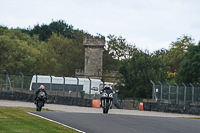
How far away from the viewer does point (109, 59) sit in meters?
98.5

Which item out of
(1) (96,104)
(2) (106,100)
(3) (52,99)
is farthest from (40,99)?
(3) (52,99)

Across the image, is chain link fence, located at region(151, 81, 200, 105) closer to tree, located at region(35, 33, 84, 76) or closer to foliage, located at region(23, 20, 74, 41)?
tree, located at region(35, 33, 84, 76)

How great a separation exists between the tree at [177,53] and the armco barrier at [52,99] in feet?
187

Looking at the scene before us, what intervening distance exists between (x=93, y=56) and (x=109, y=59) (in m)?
10.6

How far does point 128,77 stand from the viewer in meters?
61.9

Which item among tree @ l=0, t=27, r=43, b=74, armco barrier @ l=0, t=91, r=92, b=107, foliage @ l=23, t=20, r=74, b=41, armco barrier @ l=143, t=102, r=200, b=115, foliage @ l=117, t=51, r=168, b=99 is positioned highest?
foliage @ l=23, t=20, r=74, b=41

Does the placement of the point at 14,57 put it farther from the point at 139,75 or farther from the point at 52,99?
the point at 52,99

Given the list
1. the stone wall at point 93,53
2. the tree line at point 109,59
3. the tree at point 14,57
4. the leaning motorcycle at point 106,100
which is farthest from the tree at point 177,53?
the leaning motorcycle at point 106,100

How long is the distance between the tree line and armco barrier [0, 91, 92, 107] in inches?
803

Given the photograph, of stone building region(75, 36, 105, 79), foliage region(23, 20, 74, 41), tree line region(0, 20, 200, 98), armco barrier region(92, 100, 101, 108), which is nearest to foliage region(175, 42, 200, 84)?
tree line region(0, 20, 200, 98)

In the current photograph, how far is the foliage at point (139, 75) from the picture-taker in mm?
59656

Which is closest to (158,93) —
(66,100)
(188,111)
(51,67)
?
(188,111)

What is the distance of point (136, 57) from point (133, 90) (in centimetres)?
626

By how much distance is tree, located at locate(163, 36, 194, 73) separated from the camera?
96000 mm
